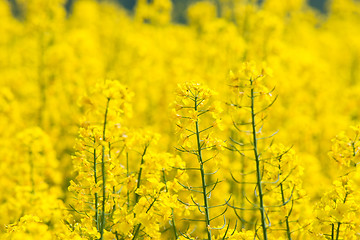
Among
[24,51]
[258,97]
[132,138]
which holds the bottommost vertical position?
[132,138]

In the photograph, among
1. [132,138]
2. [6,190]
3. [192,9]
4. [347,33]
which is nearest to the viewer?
[132,138]

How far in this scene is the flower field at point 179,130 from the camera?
273 cm

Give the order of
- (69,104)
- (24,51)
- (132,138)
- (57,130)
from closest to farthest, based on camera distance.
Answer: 1. (132,138)
2. (57,130)
3. (69,104)
4. (24,51)

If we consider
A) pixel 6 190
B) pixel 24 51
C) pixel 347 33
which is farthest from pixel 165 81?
pixel 347 33

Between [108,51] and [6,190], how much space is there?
23.8 ft

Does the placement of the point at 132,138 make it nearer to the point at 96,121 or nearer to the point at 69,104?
the point at 96,121

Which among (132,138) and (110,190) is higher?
(132,138)

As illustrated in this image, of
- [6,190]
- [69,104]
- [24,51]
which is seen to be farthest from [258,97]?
[24,51]

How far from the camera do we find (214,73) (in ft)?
26.5

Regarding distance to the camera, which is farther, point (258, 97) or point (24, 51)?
point (24, 51)

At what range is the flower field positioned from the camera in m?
2.73

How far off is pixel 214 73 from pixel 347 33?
9.01 m

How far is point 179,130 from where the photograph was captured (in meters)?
2.74

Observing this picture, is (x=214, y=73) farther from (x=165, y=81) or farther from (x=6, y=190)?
(x=6, y=190)
